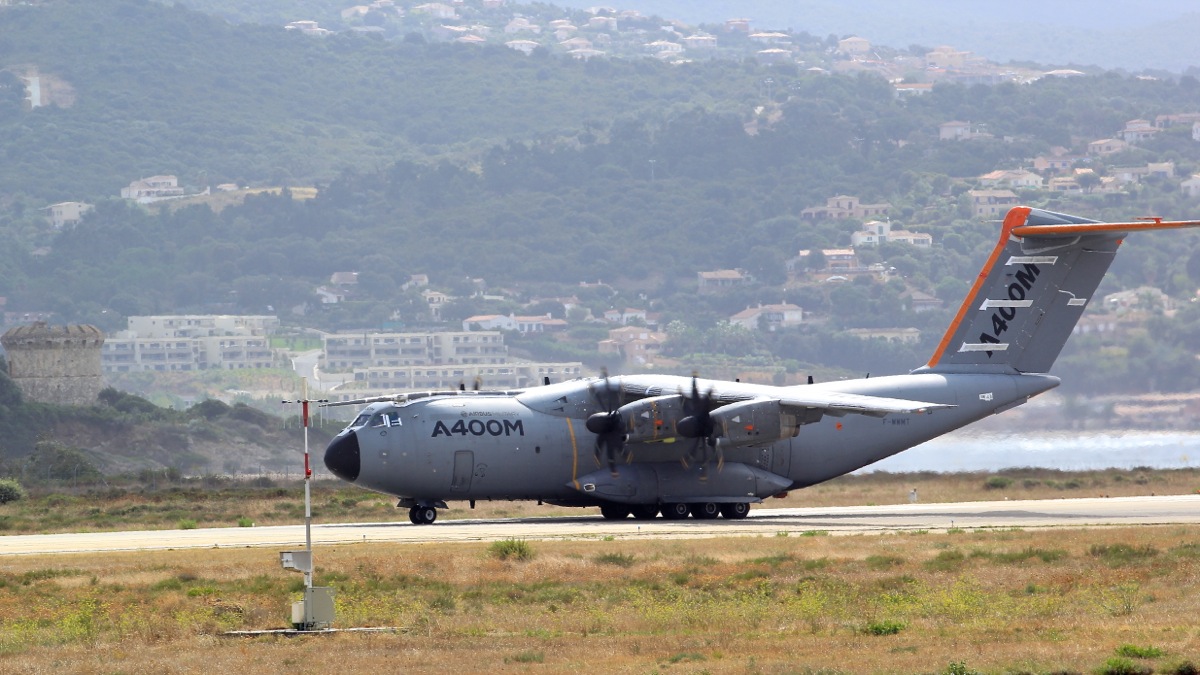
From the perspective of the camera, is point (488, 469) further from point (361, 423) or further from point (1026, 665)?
point (1026, 665)

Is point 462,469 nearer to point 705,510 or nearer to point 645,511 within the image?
point 645,511

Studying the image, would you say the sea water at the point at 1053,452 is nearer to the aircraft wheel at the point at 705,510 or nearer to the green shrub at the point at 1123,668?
the aircraft wheel at the point at 705,510

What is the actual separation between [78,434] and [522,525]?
107358mm

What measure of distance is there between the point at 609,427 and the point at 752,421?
346cm

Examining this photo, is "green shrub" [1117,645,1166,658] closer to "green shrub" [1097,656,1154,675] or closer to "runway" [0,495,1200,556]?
"green shrub" [1097,656,1154,675]

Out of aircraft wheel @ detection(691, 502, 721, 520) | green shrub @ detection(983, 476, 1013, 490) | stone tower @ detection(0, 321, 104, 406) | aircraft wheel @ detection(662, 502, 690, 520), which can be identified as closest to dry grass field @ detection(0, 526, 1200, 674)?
aircraft wheel @ detection(662, 502, 690, 520)

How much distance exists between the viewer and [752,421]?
42250 millimetres

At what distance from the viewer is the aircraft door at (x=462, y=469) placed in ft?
143

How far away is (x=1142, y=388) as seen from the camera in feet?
343

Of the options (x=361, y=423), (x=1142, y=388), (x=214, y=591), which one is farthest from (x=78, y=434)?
(x=214, y=591)

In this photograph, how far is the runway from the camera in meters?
38.7

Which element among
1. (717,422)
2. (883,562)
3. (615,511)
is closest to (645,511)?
(615,511)

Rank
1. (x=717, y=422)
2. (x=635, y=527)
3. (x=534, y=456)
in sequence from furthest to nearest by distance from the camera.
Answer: (x=534, y=456) < (x=717, y=422) < (x=635, y=527)

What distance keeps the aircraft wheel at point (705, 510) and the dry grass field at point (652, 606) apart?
7845mm
